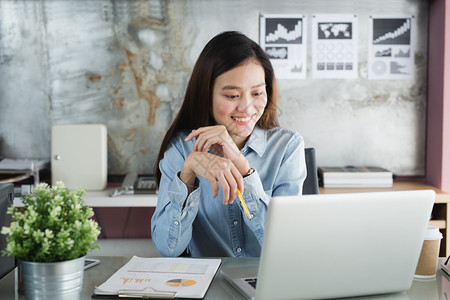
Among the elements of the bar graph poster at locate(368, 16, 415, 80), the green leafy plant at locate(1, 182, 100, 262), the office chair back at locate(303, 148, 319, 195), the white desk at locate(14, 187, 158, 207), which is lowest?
the white desk at locate(14, 187, 158, 207)

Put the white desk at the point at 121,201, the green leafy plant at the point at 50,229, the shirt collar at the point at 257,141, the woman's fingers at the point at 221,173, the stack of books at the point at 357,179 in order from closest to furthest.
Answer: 1. the green leafy plant at the point at 50,229
2. the woman's fingers at the point at 221,173
3. the shirt collar at the point at 257,141
4. the white desk at the point at 121,201
5. the stack of books at the point at 357,179

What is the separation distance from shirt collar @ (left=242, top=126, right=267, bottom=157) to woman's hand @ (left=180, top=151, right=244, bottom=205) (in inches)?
12.3

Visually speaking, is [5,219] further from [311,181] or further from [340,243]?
[311,181]

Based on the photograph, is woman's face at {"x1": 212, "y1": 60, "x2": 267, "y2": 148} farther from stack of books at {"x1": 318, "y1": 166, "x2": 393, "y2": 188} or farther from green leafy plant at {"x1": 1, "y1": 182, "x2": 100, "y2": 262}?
stack of books at {"x1": 318, "y1": 166, "x2": 393, "y2": 188}

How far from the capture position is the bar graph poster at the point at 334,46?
9.35 ft

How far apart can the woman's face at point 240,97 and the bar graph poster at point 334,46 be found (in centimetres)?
137

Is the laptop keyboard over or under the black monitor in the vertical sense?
under

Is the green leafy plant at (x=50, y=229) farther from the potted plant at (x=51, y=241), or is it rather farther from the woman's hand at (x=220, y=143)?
the woman's hand at (x=220, y=143)

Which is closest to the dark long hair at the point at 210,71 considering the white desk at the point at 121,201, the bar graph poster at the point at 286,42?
the white desk at the point at 121,201

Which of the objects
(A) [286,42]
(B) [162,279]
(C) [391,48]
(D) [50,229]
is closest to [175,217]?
Result: (B) [162,279]

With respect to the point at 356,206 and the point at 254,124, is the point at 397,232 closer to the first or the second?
the point at 356,206

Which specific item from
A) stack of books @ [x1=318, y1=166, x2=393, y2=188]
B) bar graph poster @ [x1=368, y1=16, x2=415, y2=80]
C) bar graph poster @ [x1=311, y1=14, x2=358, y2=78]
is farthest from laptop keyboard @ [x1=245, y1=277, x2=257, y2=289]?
bar graph poster @ [x1=368, y1=16, x2=415, y2=80]

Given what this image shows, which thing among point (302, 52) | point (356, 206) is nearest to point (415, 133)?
point (302, 52)

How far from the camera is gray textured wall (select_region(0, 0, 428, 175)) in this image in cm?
281
